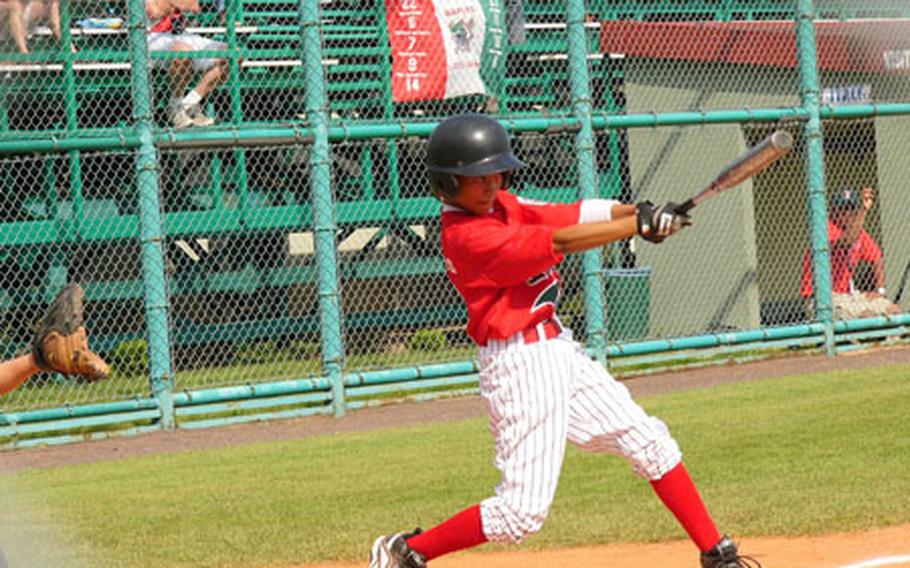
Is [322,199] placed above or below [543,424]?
below

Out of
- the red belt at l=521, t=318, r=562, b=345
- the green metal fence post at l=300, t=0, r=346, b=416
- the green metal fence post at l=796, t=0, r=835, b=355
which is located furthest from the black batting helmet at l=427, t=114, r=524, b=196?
the green metal fence post at l=796, t=0, r=835, b=355

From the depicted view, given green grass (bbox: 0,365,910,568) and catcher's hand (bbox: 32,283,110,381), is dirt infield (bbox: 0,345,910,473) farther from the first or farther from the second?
catcher's hand (bbox: 32,283,110,381)

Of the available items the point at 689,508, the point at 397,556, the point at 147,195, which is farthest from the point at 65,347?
the point at 147,195

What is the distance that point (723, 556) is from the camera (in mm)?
5410

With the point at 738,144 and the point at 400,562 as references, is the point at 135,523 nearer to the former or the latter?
the point at 400,562

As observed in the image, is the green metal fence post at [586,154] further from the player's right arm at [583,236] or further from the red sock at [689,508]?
the player's right arm at [583,236]

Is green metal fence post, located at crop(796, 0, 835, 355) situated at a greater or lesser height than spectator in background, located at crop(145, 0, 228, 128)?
lesser

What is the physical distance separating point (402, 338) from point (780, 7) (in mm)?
5943

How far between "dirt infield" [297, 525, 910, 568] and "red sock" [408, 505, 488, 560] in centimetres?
106

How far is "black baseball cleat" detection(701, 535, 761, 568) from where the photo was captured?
539cm

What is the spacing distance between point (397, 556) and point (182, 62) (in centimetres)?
821

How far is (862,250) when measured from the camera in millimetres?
14953

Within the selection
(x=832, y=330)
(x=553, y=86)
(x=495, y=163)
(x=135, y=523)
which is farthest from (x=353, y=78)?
(x=495, y=163)

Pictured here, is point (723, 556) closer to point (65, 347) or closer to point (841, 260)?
point (65, 347)
